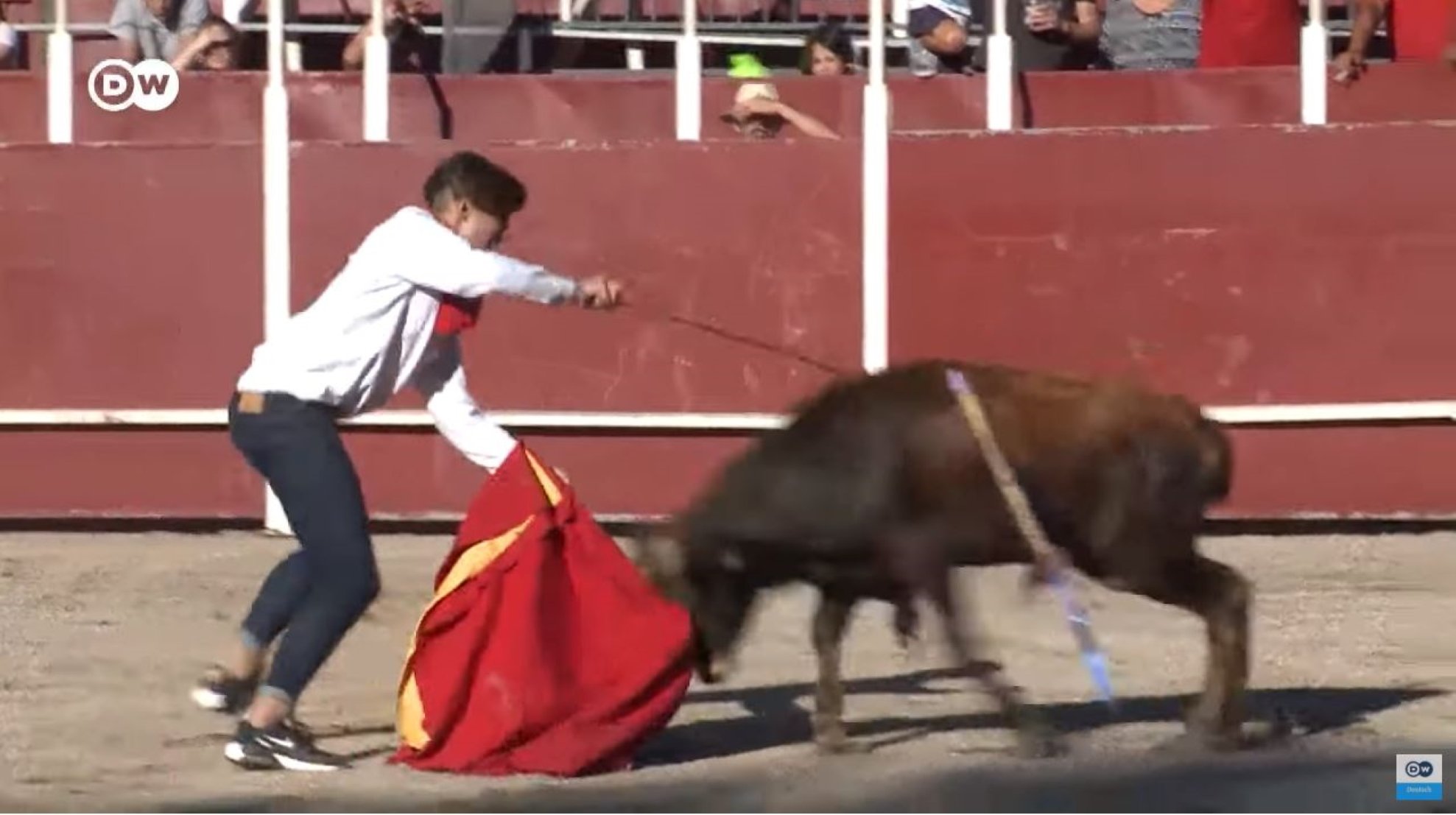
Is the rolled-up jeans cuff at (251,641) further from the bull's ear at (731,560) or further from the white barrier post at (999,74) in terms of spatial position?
the white barrier post at (999,74)

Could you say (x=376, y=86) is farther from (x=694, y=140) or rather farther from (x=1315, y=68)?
(x=1315, y=68)

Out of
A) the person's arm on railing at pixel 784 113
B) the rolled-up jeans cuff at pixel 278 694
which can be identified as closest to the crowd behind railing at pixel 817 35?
the person's arm on railing at pixel 784 113

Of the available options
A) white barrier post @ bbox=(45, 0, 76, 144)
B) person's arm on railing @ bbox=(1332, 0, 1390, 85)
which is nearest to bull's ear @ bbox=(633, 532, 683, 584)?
person's arm on railing @ bbox=(1332, 0, 1390, 85)

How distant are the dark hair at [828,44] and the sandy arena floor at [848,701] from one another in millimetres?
2286

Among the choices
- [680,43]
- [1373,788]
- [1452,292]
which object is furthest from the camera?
[680,43]

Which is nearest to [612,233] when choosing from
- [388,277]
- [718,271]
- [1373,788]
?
[718,271]

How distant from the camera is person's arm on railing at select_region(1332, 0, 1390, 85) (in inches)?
413

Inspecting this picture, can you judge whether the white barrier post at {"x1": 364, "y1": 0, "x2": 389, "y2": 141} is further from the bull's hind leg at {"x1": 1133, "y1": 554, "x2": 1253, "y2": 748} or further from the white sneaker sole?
the bull's hind leg at {"x1": 1133, "y1": 554, "x2": 1253, "y2": 748}

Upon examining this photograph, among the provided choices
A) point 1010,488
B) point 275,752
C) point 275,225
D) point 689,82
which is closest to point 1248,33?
point 689,82

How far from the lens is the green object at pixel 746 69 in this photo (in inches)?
430

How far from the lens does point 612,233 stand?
10.3 m

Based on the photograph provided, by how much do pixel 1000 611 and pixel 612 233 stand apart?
2.20 metres

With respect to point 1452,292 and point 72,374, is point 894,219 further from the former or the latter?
point 72,374

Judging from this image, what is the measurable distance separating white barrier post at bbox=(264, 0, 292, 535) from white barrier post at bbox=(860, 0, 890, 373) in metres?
1.93
